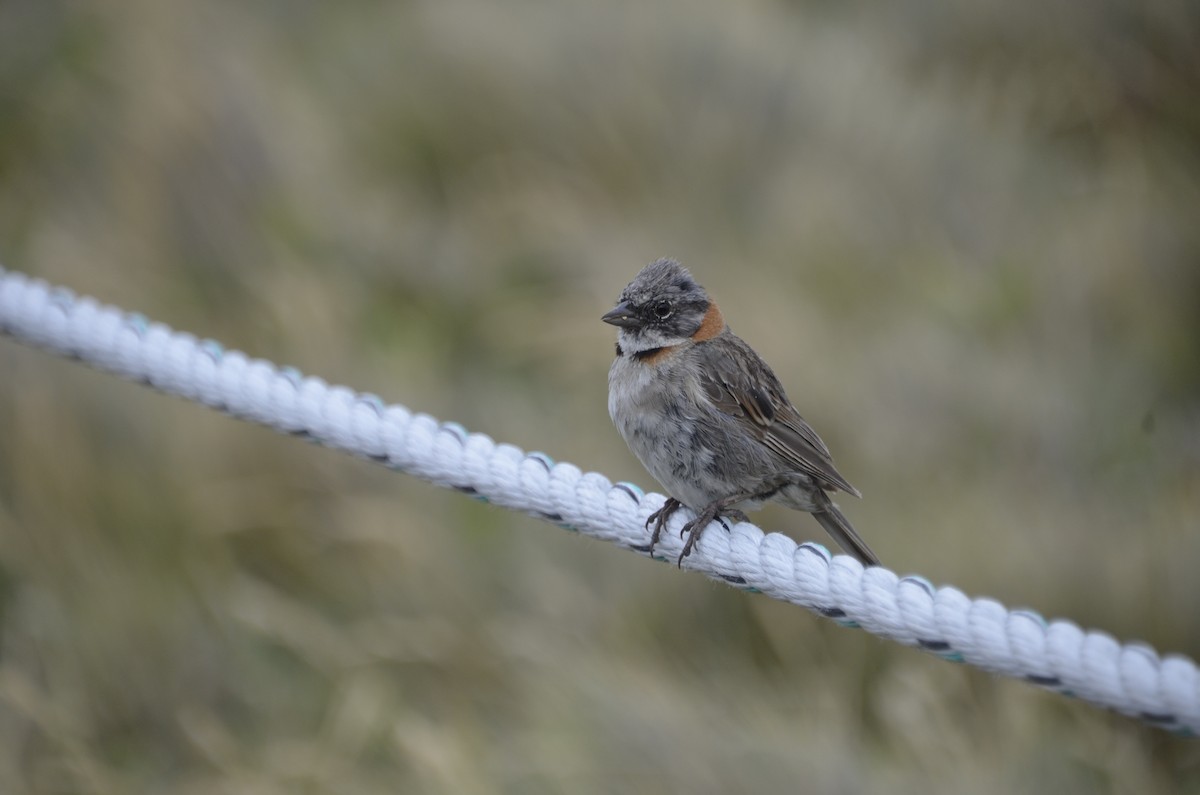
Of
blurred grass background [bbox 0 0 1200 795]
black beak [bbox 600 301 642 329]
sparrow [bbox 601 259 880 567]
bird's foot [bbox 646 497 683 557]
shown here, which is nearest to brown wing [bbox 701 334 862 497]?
sparrow [bbox 601 259 880 567]

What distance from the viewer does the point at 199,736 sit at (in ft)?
12.0

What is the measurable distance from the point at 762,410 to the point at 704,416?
227mm

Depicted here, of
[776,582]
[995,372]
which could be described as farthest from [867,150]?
[776,582]

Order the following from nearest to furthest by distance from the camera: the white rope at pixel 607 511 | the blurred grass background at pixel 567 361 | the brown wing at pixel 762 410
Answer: the white rope at pixel 607 511, the brown wing at pixel 762 410, the blurred grass background at pixel 567 361

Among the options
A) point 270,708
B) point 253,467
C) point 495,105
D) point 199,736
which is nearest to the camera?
point 199,736

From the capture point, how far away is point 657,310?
3.19 metres

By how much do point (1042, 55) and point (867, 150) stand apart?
1548mm

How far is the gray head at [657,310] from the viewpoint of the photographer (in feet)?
10.4

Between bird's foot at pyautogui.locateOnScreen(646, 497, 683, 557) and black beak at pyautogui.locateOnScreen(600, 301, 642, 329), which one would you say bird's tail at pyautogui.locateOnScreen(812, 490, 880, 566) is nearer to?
bird's foot at pyautogui.locateOnScreen(646, 497, 683, 557)

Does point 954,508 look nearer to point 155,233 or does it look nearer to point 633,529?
point 633,529

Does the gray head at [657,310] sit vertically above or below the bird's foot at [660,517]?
above

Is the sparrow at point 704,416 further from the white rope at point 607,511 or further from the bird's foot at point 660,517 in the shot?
the white rope at point 607,511

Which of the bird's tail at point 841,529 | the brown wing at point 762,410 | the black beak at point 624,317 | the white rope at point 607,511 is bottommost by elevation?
the white rope at point 607,511

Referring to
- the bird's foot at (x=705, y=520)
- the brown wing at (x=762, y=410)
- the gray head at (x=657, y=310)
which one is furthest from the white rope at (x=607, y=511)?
the gray head at (x=657, y=310)
